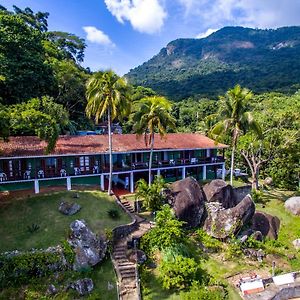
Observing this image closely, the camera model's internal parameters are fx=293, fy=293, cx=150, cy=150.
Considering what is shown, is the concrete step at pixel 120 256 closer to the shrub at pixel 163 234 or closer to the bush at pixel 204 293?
the shrub at pixel 163 234

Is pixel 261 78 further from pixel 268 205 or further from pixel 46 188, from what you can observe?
pixel 46 188

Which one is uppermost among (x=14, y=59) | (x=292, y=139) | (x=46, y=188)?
(x=14, y=59)

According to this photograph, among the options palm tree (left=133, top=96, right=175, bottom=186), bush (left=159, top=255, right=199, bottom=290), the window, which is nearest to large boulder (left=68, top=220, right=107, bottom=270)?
bush (left=159, top=255, right=199, bottom=290)

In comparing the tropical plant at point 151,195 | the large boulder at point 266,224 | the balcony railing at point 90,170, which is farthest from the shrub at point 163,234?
the balcony railing at point 90,170

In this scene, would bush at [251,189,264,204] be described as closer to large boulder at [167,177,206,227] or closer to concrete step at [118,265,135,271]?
large boulder at [167,177,206,227]

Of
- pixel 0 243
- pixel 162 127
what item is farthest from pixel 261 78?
pixel 0 243

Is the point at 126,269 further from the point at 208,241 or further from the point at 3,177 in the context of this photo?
the point at 3,177

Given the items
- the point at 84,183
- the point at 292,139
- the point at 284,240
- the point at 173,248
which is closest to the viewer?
the point at 173,248

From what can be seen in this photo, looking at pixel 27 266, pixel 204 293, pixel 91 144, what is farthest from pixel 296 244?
pixel 27 266

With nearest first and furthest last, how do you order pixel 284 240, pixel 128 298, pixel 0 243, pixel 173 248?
1. pixel 128 298
2. pixel 0 243
3. pixel 173 248
4. pixel 284 240
